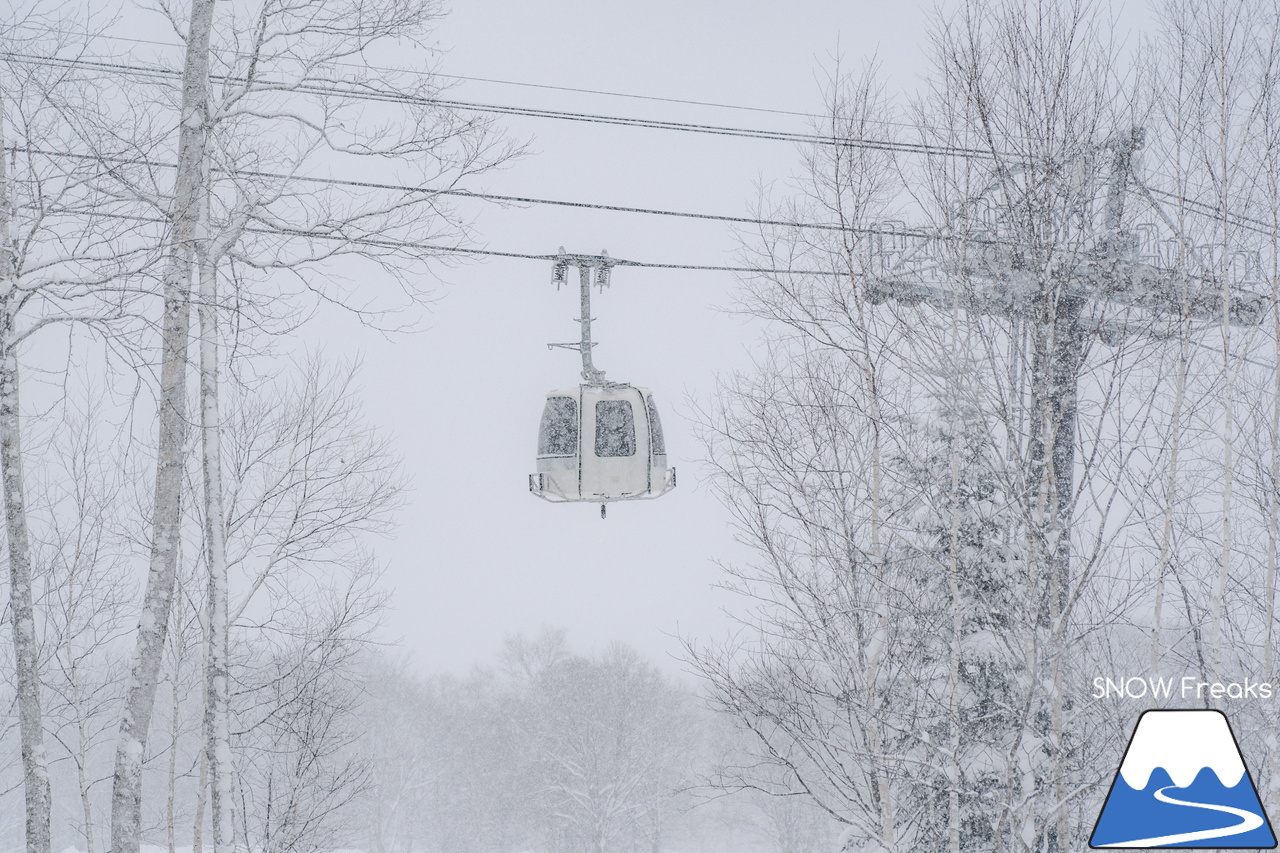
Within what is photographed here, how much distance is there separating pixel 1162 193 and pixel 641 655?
46.2 m

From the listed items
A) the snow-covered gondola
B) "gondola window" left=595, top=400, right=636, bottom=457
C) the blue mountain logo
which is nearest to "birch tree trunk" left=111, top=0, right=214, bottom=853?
the snow-covered gondola

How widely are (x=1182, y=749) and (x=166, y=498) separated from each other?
22.7 ft

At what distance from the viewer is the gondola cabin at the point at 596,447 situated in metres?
11.6

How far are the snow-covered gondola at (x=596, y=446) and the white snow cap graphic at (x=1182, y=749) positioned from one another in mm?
7311

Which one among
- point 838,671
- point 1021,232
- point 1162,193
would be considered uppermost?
point 1162,193

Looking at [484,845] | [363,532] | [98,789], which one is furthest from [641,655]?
[363,532]

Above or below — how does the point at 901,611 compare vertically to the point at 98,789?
above

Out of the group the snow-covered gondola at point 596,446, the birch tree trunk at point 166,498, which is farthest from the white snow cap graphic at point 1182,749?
the snow-covered gondola at point 596,446

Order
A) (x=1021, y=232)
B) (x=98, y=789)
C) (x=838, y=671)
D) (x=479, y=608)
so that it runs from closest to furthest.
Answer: (x=1021, y=232)
(x=838, y=671)
(x=98, y=789)
(x=479, y=608)

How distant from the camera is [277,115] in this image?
7441 mm

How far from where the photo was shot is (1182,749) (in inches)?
198

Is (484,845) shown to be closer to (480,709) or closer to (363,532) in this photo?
(480,709)

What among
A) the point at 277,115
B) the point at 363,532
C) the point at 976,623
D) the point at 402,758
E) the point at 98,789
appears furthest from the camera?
the point at 98,789

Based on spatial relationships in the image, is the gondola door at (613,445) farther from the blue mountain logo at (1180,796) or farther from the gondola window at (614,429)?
the blue mountain logo at (1180,796)
